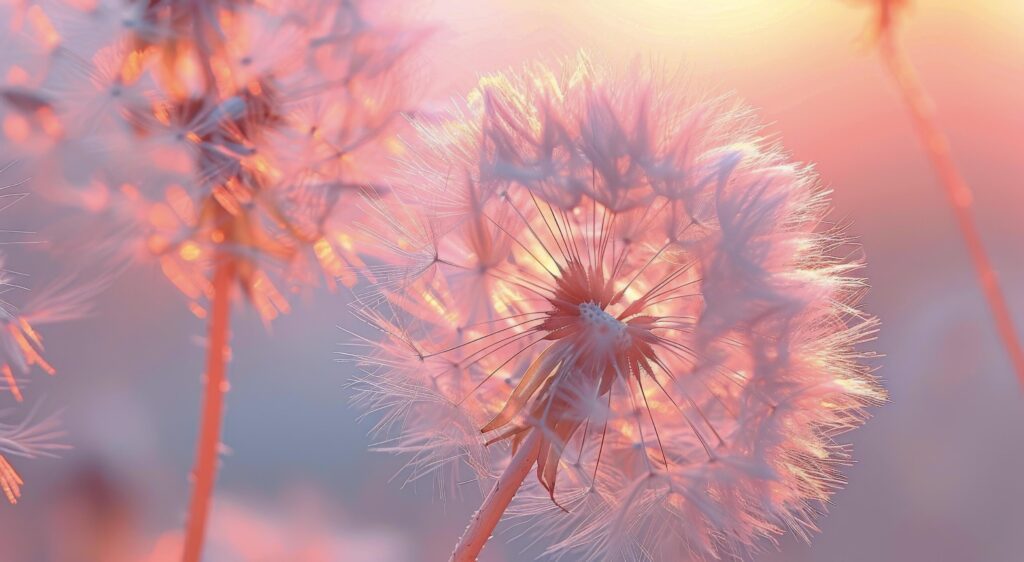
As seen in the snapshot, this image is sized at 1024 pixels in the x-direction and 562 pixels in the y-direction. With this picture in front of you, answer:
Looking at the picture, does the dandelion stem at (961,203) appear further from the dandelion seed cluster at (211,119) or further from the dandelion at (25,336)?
the dandelion at (25,336)

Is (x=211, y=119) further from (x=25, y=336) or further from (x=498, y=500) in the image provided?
(x=498, y=500)

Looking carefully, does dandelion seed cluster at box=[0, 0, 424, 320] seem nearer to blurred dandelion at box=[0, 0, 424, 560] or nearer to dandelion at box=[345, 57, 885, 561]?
blurred dandelion at box=[0, 0, 424, 560]

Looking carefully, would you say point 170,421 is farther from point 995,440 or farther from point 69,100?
point 995,440

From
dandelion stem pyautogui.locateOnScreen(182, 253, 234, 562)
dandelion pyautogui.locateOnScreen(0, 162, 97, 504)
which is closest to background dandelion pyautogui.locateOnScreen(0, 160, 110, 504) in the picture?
dandelion pyautogui.locateOnScreen(0, 162, 97, 504)

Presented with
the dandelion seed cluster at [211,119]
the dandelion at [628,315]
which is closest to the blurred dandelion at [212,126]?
the dandelion seed cluster at [211,119]

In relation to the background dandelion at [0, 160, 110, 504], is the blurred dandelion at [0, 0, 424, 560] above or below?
above

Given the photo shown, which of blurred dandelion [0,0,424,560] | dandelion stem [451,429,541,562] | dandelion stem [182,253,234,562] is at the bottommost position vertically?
dandelion stem [451,429,541,562]

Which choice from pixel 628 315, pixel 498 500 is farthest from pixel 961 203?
pixel 498 500
